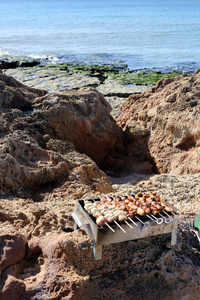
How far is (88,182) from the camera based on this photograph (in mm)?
5867

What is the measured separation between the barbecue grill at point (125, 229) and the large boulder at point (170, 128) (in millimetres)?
3210

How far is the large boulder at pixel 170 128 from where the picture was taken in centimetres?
732

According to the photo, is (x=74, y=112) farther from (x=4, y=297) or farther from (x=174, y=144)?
(x=4, y=297)

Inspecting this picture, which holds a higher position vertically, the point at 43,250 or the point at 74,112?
the point at 74,112

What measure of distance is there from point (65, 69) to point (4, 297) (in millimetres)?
18278

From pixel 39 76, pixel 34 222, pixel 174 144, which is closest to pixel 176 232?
pixel 34 222

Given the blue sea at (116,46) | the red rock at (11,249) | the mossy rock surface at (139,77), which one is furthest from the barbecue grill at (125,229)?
the blue sea at (116,46)

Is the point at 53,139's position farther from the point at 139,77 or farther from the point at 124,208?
the point at 139,77

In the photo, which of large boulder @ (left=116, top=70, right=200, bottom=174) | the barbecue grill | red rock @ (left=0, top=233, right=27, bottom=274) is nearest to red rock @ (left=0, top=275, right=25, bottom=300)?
red rock @ (left=0, top=233, right=27, bottom=274)

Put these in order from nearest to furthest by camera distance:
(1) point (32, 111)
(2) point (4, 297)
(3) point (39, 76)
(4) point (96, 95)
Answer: (2) point (4, 297)
(1) point (32, 111)
(4) point (96, 95)
(3) point (39, 76)

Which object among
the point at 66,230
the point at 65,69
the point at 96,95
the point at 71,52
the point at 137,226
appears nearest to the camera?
the point at 137,226

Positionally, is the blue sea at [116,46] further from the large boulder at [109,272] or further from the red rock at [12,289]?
the red rock at [12,289]

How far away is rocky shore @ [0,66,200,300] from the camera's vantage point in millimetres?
3465

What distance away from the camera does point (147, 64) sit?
21406mm
